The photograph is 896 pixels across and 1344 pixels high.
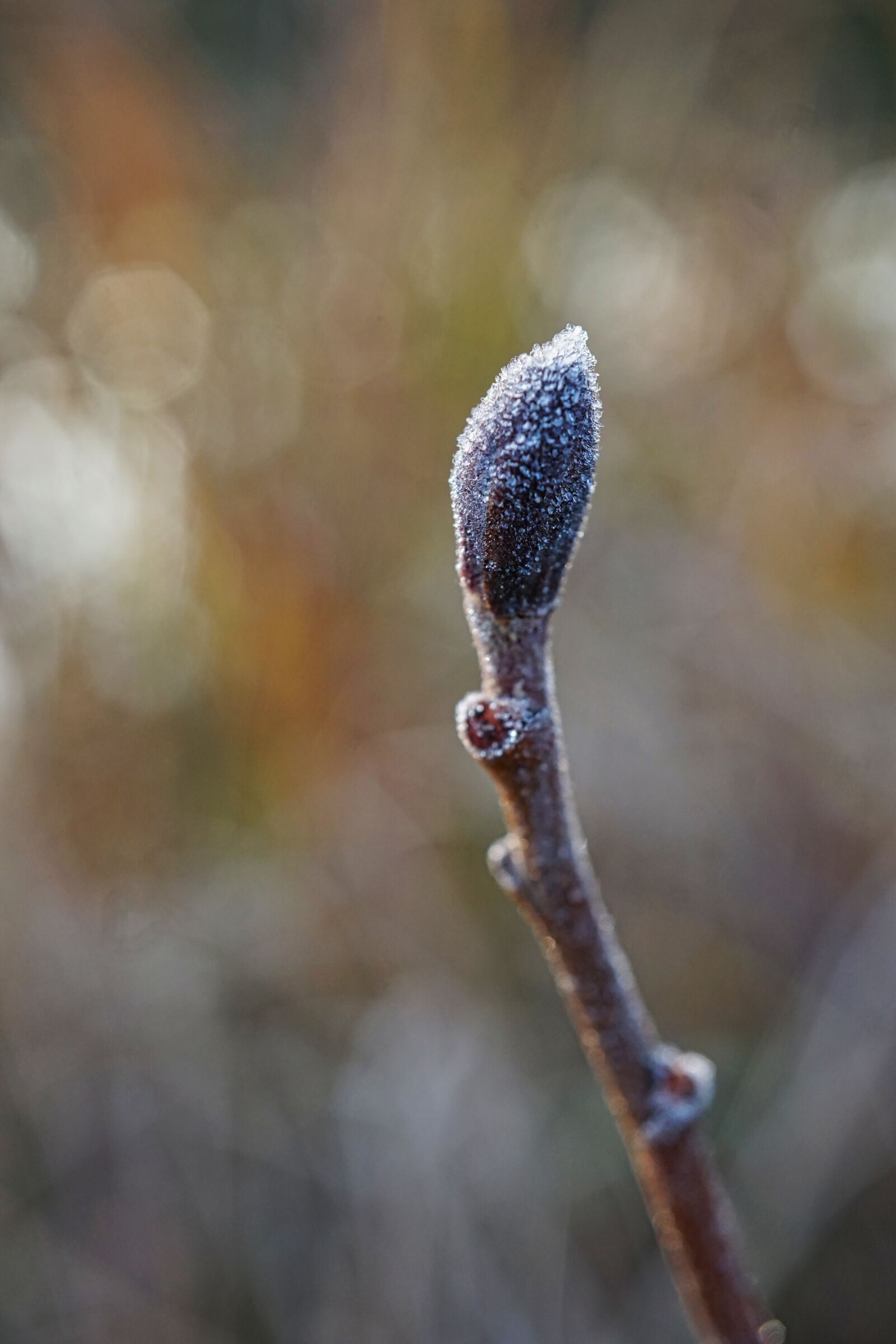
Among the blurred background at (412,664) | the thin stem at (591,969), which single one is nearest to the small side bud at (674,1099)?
the thin stem at (591,969)

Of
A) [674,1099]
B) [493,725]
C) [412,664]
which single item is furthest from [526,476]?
[412,664]

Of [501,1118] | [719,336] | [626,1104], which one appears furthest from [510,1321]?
[719,336]

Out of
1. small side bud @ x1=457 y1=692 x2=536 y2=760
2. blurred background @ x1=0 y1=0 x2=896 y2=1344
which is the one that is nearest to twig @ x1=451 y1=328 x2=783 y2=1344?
small side bud @ x1=457 y1=692 x2=536 y2=760

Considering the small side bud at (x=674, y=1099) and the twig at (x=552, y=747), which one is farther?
the small side bud at (x=674, y=1099)

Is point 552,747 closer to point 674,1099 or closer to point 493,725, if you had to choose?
point 493,725

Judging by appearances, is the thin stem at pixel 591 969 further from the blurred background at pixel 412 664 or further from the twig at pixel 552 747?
the blurred background at pixel 412 664

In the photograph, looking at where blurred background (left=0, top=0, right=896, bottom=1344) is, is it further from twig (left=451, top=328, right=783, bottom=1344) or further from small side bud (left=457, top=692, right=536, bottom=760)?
small side bud (left=457, top=692, right=536, bottom=760)
